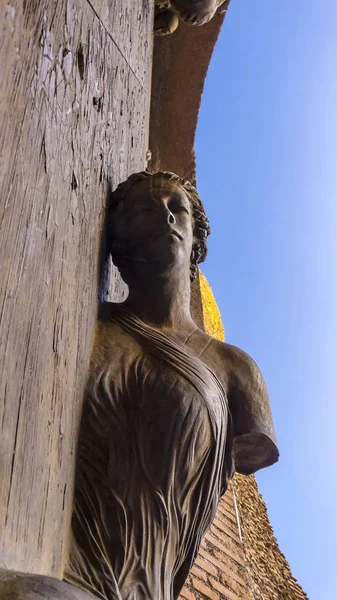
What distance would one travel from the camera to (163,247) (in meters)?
2.24

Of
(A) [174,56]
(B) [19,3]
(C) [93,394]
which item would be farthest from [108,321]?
(A) [174,56]

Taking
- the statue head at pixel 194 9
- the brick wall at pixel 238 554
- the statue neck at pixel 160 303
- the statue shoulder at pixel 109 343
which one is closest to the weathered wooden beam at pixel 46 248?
the statue shoulder at pixel 109 343

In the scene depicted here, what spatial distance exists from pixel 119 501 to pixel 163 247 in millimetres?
727

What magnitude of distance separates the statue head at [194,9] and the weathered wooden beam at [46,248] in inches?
73.8

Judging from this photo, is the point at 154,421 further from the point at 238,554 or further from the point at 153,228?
the point at 238,554

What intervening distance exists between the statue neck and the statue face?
42 mm

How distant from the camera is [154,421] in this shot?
6.31 feet

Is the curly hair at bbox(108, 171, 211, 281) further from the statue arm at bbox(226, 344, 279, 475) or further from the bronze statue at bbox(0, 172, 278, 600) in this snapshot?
the statue arm at bbox(226, 344, 279, 475)

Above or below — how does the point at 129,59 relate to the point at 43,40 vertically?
above

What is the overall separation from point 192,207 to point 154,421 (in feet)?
2.69

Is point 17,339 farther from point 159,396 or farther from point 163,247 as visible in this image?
point 163,247

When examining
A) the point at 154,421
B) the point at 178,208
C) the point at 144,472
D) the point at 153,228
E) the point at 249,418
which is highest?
the point at 178,208

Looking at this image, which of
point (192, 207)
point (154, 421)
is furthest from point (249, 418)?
point (192, 207)

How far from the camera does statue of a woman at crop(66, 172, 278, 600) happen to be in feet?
6.07
